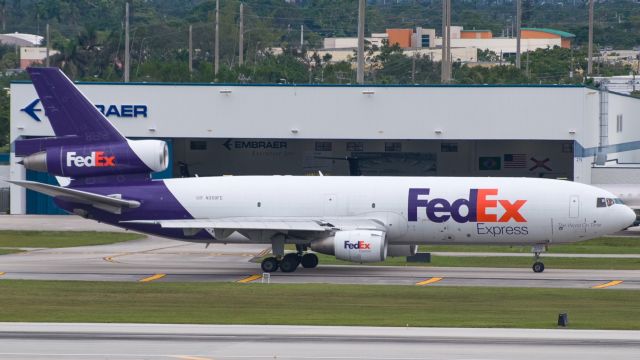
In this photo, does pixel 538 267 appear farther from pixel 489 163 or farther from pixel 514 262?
pixel 489 163

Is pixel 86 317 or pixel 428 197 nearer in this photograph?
pixel 86 317

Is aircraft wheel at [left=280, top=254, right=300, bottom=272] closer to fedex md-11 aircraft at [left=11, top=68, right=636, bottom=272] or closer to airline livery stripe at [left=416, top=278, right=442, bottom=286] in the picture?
fedex md-11 aircraft at [left=11, top=68, right=636, bottom=272]

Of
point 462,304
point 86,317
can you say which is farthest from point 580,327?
point 86,317

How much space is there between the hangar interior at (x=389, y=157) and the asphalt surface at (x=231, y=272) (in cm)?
2714

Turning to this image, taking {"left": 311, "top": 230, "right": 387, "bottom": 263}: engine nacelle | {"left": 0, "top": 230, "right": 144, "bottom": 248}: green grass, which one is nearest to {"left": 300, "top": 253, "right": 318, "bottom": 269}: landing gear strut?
{"left": 311, "top": 230, "right": 387, "bottom": 263}: engine nacelle

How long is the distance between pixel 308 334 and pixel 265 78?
93.4 meters

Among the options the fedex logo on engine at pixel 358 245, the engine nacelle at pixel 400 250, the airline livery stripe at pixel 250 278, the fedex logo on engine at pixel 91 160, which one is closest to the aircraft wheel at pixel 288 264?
the airline livery stripe at pixel 250 278

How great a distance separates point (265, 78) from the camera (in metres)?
123

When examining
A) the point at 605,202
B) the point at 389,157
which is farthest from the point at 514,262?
the point at 389,157

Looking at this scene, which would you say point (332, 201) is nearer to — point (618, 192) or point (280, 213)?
point (280, 213)

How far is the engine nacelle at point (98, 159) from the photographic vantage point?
4891 cm

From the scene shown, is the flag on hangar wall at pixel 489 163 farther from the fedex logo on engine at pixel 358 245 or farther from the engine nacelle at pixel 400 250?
the fedex logo on engine at pixel 358 245

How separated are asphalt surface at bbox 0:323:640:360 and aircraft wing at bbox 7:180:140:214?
49.5ft

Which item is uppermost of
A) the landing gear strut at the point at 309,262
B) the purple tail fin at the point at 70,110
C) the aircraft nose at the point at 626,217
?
the purple tail fin at the point at 70,110
